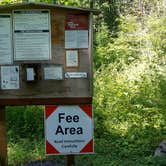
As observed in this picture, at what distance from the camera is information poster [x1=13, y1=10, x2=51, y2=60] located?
4914mm

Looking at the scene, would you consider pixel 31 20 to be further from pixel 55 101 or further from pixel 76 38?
pixel 55 101

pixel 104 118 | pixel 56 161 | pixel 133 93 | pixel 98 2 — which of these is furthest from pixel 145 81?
pixel 98 2

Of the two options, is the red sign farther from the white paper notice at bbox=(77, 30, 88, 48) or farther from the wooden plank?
the wooden plank

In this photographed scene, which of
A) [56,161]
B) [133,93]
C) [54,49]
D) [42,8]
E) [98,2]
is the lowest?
[56,161]

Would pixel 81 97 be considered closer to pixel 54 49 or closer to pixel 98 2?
pixel 54 49

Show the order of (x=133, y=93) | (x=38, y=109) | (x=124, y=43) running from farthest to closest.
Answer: (x=124, y=43), (x=133, y=93), (x=38, y=109)

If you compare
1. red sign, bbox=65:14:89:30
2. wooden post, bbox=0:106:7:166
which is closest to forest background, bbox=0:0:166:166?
wooden post, bbox=0:106:7:166

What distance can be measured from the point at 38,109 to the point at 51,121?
293 cm

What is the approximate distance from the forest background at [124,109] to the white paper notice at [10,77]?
4.48 ft

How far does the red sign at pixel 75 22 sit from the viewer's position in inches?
194

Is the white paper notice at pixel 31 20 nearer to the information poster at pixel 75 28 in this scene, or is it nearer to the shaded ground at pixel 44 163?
the information poster at pixel 75 28

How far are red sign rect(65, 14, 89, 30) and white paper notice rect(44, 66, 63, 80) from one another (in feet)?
1.51

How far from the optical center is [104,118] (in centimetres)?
792

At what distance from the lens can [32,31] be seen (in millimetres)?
4906
